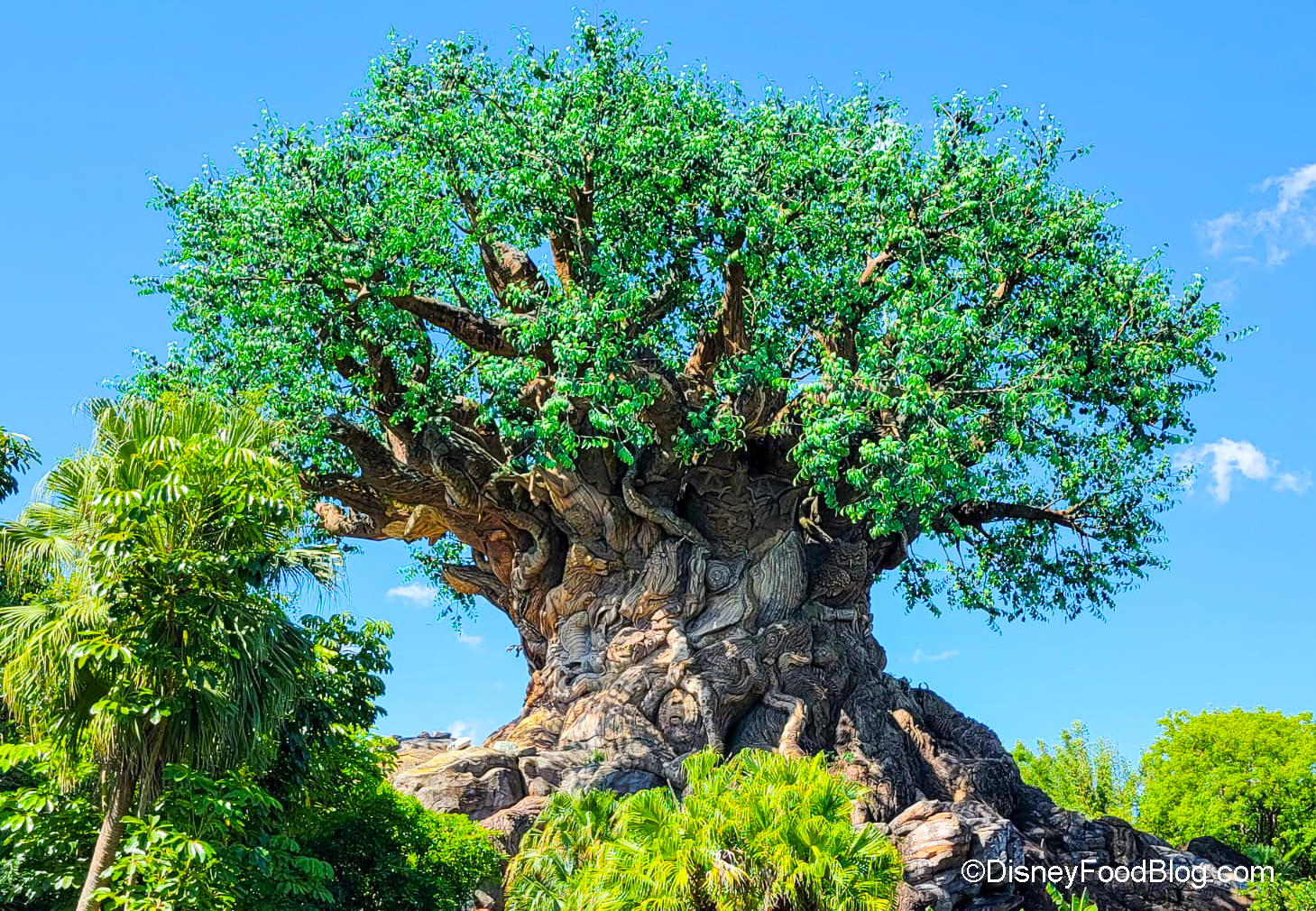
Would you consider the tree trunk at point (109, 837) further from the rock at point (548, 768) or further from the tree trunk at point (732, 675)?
the rock at point (548, 768)

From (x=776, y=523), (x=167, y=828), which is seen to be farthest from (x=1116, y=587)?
(x=167, y=828)

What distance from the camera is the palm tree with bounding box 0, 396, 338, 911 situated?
33.2 feet

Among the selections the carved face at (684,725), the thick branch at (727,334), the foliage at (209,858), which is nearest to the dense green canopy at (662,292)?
the thick branch at (727,334)

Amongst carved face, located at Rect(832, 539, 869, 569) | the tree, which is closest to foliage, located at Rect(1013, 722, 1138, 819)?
the tree

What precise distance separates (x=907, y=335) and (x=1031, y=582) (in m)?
5.70

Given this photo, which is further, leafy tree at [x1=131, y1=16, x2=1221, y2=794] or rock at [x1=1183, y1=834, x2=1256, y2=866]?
rock at [x1=1183, y1=834, x2=1256, y2=866]

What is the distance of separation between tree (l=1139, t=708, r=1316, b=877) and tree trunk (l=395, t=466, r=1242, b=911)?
707 centimetres

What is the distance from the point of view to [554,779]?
17.2m

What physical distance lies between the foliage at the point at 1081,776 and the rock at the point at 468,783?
773 inches

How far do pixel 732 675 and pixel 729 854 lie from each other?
6401mm

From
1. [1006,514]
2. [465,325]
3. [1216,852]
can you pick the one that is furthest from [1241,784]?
[465,325]

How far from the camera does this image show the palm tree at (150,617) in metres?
10.1

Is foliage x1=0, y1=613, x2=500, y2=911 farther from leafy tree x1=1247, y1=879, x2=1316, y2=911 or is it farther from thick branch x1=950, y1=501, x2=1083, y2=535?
leafy tree x1=1247, y1=879, x2=1316, y2=911

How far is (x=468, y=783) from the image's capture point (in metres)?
16.6
